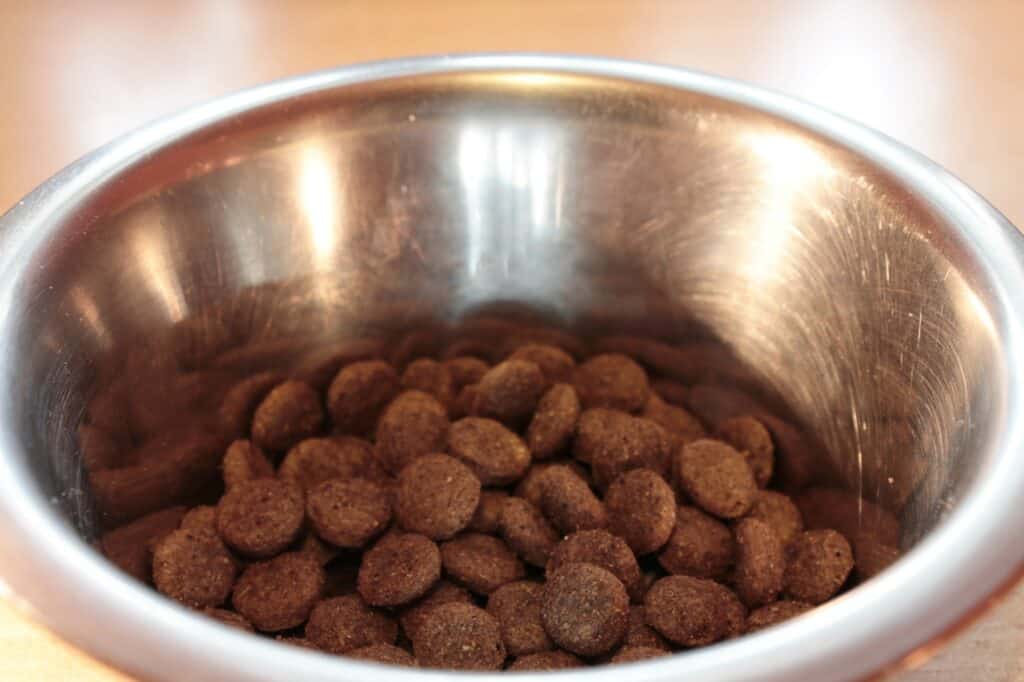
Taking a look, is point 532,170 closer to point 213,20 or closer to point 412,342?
point 412,342

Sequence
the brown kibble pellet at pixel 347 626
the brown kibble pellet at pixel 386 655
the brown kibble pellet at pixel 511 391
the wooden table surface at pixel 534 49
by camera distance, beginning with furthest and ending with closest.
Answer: the wooden table surface at pixel 534 49
the brown kibble pellet at pixel 511 391
the brown kibble pellet at pixel 347 626
the brown kibble pellet at pixel 386 655

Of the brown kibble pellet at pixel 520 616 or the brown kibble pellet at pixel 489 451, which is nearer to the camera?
the brown kibble pellet at pixel 520 616

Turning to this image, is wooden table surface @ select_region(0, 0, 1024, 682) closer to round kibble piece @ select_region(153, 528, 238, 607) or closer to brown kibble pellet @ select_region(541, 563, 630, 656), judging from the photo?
round kibble piece @ select_region(153, 528, 238, 607)

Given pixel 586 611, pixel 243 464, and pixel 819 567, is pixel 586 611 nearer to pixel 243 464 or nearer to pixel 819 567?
pixel 819 567

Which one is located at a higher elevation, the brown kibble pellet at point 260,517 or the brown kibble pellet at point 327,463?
the brown kibble pellet at point 327,463

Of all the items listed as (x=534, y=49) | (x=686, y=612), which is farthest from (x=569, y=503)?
(x=534, y=49)

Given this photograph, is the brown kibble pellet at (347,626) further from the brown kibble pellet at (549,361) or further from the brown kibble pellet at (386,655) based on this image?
the brown kibble pellet at (549,361)

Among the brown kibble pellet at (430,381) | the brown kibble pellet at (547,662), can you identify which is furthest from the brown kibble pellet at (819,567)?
the brown kibble pellet at (430,381)

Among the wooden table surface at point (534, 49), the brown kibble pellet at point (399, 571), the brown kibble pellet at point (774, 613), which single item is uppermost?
the wooden table surface at point (534, 49)

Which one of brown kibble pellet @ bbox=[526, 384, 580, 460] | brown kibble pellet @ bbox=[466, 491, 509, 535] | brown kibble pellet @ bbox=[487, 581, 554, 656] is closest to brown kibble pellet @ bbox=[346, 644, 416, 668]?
brown kibble pellet @ bbox=[487, 581, 554, 656]

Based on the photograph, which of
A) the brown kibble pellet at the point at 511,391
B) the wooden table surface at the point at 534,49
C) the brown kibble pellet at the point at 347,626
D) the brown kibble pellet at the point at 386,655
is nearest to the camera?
the brown kibble pellet at the point at 386,655
